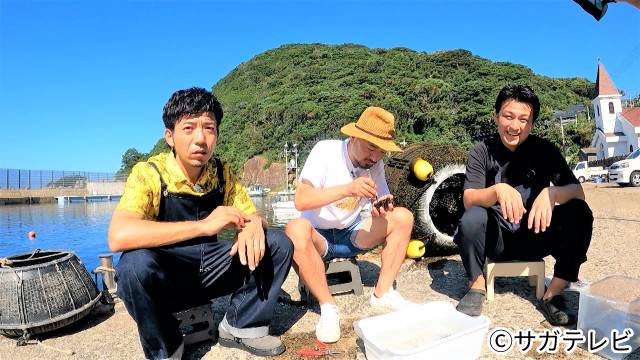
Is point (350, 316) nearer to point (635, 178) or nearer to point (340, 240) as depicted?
point (340, 240)

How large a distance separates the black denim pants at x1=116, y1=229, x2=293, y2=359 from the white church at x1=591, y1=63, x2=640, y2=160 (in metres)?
46.9

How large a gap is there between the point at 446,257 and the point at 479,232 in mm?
1801

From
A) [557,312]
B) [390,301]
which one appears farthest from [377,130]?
[557,312]

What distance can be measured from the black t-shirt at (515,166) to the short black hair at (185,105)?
6.17 ft

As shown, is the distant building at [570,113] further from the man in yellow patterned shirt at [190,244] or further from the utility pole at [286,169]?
the man in yellow patterned shirt at [190,244]

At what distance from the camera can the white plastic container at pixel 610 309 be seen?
7.19 feet

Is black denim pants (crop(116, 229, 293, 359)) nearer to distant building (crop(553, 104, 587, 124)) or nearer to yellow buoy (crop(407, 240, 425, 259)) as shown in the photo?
yellow buoy (crop(407, 240, 425, 259))

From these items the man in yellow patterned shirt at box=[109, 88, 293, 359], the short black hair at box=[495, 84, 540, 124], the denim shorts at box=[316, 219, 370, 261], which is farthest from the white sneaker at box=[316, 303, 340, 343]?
the short black hair at box=[495, 84, 540, 124]

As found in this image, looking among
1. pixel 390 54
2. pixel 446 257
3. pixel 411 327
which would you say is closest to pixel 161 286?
pixel 411 327

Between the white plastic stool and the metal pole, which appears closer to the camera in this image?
the white plastic stool

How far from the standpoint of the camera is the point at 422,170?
429 centimetres

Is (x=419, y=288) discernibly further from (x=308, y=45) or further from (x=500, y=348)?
(x=308, y=45)

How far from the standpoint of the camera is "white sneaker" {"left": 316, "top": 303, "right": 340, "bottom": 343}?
255 cm

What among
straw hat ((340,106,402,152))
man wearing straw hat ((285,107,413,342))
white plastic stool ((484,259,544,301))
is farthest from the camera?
white plastic stool ((484,259,544,301))
